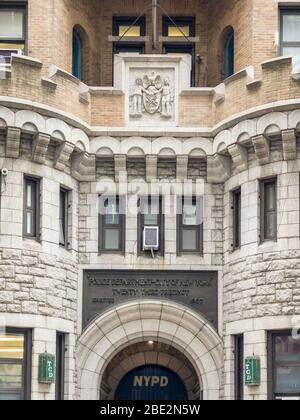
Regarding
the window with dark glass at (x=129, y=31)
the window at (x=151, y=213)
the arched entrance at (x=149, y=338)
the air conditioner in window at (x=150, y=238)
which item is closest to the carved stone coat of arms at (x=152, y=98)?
the window at (x=151, y=213)

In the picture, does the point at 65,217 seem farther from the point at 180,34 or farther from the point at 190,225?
the point at 180,34

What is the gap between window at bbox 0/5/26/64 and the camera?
4056 centimetres

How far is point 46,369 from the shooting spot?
3872 centimetres

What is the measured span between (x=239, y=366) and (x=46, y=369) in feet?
14.0

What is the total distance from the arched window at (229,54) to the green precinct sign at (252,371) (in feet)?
23.4

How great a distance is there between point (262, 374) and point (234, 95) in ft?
20.3

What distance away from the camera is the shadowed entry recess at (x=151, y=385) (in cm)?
4206

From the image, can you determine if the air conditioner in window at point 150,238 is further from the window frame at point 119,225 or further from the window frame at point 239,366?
the window frame at point 239,366

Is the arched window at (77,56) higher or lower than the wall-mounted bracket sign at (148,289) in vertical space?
higher

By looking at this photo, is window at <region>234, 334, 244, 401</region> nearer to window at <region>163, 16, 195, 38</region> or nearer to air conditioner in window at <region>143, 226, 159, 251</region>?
air conditioner in window at <region>143, 226, 159, 251</region>

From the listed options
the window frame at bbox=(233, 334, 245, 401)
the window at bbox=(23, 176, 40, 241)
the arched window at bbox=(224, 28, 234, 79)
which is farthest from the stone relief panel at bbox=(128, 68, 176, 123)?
the window frame at bbox=(233, 334, 245, 401)

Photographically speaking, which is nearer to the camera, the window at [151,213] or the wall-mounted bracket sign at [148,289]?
the wall-mounted bracket sign at [148,289]

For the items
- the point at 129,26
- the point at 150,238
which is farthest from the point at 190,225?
the point at 129,26
